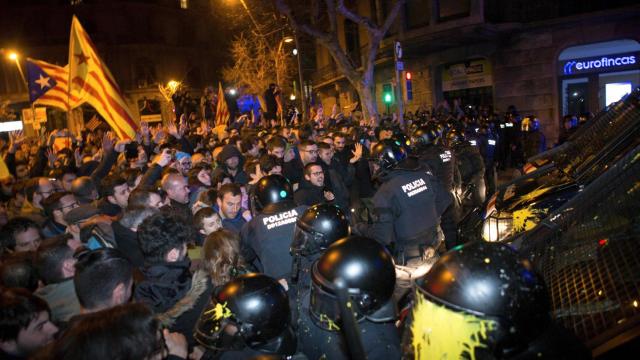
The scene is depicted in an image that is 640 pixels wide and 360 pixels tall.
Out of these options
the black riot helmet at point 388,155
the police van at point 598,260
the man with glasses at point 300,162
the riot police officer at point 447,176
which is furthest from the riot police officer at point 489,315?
the man with glasses at point 300,162

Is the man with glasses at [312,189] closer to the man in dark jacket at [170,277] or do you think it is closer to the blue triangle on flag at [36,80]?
the man in dark jacket at [170,277]

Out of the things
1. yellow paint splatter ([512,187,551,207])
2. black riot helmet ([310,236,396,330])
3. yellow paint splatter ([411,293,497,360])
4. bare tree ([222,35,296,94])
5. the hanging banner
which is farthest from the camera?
bare tree ([222,35,296,94])

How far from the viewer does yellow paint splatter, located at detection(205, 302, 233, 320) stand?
238 centimetres

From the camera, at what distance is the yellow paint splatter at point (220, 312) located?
2375 mm

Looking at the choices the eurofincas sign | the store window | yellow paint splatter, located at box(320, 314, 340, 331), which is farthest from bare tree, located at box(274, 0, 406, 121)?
yellow paint splatter, located at box(320, 314, 340, 331)

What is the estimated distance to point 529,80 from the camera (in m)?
18.7

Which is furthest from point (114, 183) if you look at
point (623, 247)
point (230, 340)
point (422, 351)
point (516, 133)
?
point (516, 133)

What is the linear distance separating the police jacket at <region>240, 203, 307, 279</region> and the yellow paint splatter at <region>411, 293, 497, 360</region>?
2.08 meters

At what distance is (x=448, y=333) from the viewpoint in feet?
5.73

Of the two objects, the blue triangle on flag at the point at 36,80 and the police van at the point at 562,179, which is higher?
the blue triangle on flag at the point at 36,80

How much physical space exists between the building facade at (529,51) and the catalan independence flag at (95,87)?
9358 millimetres

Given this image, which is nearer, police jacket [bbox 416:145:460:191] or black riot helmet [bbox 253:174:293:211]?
black riot helmet [bbox 253:174:293:211]

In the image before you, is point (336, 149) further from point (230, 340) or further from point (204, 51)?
point (204, 51)

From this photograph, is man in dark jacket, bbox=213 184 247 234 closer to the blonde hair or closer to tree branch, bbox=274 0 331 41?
the blonde hair
